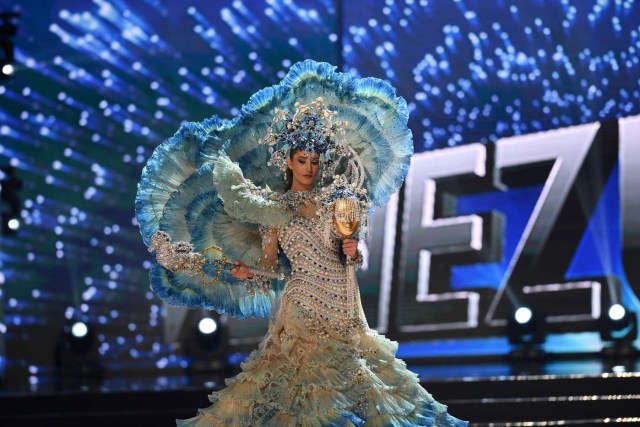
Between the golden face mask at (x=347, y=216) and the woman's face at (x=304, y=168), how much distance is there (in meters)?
0.25

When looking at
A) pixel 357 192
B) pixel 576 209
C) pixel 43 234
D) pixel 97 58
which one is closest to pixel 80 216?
pixel 43 234

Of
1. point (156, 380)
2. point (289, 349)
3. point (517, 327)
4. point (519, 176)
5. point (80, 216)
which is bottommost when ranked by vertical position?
point (289, 349)

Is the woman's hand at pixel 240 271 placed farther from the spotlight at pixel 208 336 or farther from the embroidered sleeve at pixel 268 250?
the spotlight at pixel 208 336

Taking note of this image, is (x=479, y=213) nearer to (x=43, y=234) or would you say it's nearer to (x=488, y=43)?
(x=488, y=43)

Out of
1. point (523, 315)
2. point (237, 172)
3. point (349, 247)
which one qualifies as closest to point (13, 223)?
point (523, 315)

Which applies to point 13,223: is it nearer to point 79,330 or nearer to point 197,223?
point 79,330

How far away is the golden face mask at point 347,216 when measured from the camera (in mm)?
4312

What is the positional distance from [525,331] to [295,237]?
14.2 feet

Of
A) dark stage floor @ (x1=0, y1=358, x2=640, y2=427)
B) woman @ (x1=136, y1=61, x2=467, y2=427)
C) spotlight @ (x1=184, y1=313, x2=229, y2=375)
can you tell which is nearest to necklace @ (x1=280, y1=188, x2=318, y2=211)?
woman @ (x1=136, y1=61, x2=467, y2=427)

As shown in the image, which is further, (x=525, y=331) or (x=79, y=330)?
(x=79, y=330)

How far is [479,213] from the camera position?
8.81 m

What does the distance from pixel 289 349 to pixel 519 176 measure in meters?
4.84

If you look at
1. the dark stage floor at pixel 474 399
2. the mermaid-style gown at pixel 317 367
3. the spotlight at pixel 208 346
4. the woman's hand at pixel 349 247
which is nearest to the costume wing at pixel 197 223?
the mermaid-style gown at pixel 317 367

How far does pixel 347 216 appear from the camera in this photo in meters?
4.31
